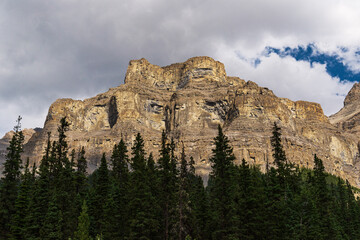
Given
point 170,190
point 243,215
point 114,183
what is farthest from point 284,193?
point 114,183

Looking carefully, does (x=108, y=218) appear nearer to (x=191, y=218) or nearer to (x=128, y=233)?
(x=128, y=233)

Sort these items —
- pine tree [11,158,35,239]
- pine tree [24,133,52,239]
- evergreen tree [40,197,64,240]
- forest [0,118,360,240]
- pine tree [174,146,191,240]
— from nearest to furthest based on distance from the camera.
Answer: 1. pine tree [174,146,191,240]
2. evergreen tree [40,197,64,240]
3. pine tree [24,133,52,239]
4. forest [0,118,360,240]
5. pine tree [11,158,35,239]

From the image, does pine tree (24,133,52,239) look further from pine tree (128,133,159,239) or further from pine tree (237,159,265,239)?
pine tree (237,159,265,239)

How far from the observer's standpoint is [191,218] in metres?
42.7

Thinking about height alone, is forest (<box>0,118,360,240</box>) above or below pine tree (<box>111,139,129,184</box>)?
below

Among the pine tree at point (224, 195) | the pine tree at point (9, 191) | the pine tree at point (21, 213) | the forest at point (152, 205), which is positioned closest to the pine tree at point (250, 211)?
the forest at point (152, 205)

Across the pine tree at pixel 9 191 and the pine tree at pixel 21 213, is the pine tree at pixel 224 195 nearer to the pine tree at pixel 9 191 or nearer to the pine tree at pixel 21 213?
the pine tree at pixel 21 213

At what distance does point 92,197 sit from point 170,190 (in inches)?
608

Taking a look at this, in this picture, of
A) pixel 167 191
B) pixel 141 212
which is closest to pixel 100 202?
pixel 141 212

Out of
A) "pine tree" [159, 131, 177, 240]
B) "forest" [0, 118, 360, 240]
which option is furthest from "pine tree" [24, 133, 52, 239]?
"pine tree" [159, 131, 177, 240]

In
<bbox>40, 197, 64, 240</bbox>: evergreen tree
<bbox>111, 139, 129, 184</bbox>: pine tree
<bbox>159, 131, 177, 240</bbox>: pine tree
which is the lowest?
<bbox>40, 197, 64, 240</bbox>: evergreen tree

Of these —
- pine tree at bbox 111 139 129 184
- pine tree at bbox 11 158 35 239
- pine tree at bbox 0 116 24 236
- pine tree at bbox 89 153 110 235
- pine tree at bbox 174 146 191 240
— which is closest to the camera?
pine tree at bbox 174 146 191 240

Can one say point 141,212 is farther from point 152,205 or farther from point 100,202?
point 100,202

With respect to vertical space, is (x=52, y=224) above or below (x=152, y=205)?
below
